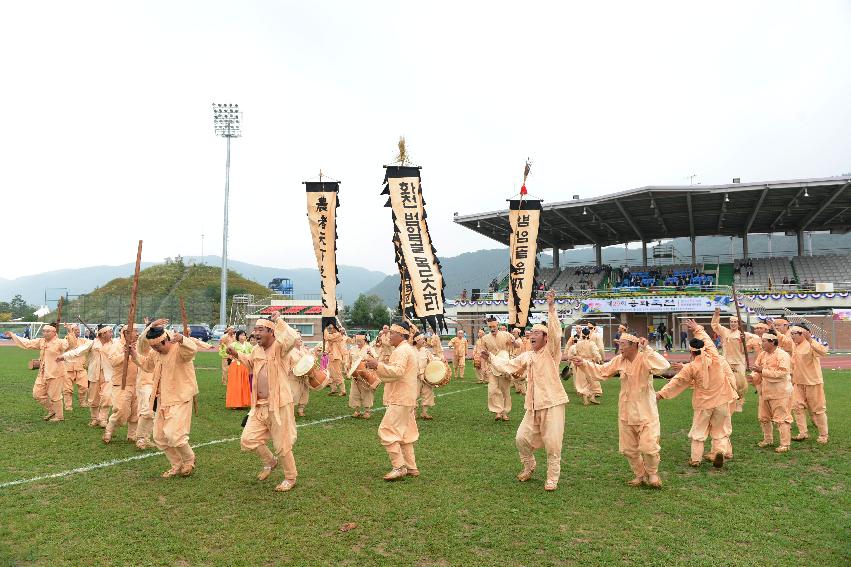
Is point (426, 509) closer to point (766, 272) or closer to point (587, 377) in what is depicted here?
point (587, 377)

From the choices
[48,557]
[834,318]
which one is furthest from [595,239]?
[48,557]

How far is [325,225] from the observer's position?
14516mm

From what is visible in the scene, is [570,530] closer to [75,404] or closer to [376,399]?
[376,399]

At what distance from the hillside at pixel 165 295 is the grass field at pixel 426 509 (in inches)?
1282

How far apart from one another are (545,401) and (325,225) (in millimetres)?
9429

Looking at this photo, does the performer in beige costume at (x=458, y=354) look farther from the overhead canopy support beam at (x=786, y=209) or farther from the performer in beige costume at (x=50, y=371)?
the overhead canopy support beam at (x=786, y=209)

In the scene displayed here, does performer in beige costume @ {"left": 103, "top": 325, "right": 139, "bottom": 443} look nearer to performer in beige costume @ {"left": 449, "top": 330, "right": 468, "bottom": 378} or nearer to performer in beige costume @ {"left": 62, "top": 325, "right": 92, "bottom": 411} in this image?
performer in beige costume @ {"left": 62, "top": 325, "right": 92, "bottom": 411}

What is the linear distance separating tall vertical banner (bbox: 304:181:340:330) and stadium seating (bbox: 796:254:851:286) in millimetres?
30769

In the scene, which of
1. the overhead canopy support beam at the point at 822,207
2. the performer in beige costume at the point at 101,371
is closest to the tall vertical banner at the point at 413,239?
the performer in beige costume at the point at 101,371

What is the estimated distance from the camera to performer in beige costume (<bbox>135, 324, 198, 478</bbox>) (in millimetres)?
6594

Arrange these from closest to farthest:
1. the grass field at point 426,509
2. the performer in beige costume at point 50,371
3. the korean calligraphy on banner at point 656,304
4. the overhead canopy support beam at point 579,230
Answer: the grass field at point 426,509
the performer in beige costume at point 50,371
the korean calligraphy on banner at point 656,304
the overhead canopy support beam at point 579,230

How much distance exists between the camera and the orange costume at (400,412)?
6633mm

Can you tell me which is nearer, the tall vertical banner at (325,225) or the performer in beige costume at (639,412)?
the performer in beige costume at (639,412)

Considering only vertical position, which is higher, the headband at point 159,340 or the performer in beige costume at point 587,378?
the headband at point 159,340
